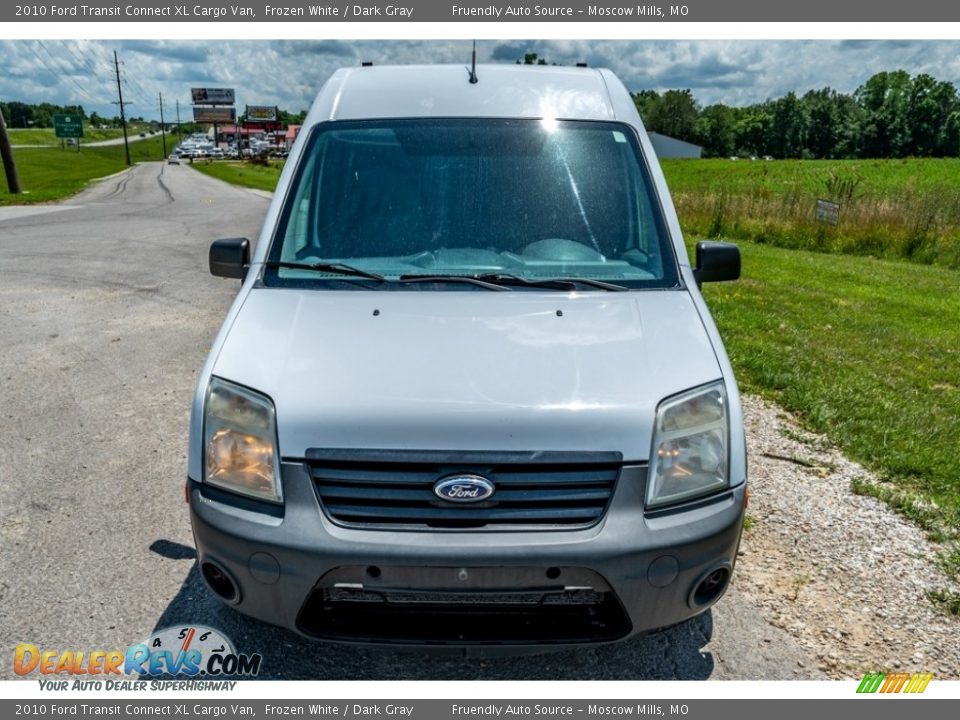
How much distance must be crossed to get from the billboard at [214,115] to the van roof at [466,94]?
474 feet

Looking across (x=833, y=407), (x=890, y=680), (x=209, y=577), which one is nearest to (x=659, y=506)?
(x=890, y=680)

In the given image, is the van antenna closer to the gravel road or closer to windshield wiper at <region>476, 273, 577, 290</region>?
windshield wiper at <region>476, 273, 577, 290</region>

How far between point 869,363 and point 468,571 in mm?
5528

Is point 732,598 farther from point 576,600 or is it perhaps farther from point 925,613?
point 576,600

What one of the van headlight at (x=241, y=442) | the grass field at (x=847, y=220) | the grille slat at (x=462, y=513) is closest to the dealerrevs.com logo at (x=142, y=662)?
the van headlight at (x=241, y=442)

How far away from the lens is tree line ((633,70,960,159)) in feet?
302

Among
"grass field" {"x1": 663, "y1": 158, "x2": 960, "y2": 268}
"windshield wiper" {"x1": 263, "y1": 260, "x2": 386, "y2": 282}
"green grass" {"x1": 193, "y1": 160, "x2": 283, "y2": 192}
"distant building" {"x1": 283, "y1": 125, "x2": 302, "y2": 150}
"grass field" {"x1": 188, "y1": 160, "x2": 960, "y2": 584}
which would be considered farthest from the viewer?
"green grass" {"x1": 193, "y1": 160, "x2": 283, "y2": 192}

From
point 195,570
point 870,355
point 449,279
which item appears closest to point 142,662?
point 195,570

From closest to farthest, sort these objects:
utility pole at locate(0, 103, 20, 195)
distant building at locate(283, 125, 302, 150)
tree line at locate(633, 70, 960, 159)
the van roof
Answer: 1. the van roof
2. distant building at locate(283, 125, 302, 150)
3. utility pole at locate(0, 103, 20, 195)
4. tree line at locate(633, 70, 960, 159)

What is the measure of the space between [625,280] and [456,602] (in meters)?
1.50

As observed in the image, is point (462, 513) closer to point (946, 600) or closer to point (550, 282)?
point (550, 282)

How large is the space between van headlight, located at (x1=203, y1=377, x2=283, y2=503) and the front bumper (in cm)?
5

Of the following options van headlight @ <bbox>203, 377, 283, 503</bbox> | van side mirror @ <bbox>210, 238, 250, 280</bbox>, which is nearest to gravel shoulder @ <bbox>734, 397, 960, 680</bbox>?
van headlight @ <bbox>203, 377, 283, 503</bbox>

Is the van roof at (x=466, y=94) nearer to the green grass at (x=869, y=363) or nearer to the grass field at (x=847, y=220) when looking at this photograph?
the green grass at (x=869, y=363)
